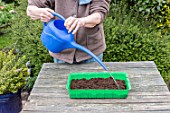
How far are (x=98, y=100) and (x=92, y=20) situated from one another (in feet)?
1.55

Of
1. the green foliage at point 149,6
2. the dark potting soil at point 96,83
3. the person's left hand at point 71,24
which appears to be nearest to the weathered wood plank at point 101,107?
the dark potting soil at point 96,83

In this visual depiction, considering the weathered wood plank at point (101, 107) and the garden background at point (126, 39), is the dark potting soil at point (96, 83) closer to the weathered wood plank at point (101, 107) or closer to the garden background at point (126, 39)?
the weathered wood plank at point (101, 107)

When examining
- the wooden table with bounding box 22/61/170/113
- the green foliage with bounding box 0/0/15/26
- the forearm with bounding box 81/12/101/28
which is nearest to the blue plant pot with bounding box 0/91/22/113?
the wooden table with bounding box 22/61/170/113

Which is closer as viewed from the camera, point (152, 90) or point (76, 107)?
point (76, 107)

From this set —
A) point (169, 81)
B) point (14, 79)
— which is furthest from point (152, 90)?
point (169, 81)

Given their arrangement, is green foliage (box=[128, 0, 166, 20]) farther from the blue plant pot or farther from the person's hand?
the person's hand

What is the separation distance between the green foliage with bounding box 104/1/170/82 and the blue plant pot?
1.02 metres

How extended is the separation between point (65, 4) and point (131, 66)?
0.61 metres

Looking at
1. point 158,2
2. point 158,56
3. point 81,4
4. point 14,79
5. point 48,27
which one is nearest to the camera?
point 48,27

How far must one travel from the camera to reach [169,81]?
3854 millimetres

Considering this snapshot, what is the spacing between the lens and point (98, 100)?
1718 mm

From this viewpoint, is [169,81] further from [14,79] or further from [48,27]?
[48,27]

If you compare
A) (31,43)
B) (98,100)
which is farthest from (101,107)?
(31,43)

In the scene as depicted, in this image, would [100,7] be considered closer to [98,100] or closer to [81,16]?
[81,16]
